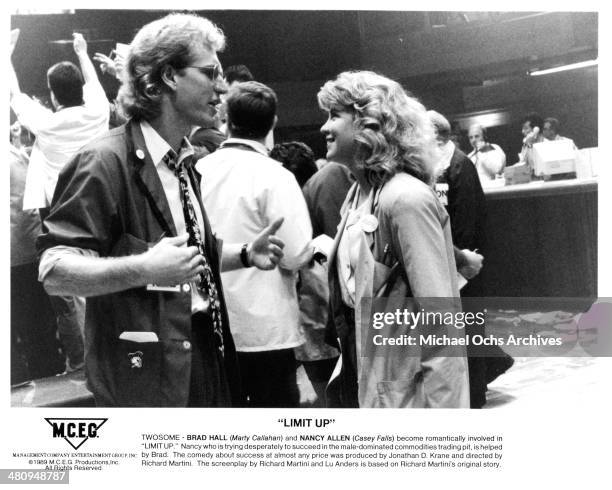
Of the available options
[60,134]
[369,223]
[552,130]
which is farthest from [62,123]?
[552,130]

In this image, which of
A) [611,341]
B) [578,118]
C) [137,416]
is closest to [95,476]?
[137,416]

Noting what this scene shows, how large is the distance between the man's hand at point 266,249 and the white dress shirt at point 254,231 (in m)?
0.32

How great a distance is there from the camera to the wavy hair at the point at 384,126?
5.93ft

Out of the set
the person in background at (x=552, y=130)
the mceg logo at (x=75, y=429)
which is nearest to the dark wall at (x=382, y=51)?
the person in background at (x=552, y=130)

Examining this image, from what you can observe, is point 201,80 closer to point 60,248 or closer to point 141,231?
Result: point 141,231

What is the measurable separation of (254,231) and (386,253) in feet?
1.85

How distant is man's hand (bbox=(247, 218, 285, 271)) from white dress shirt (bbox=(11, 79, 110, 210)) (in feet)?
3.36

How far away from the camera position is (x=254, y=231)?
7.12 ft

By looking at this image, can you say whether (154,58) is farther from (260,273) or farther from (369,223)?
(260,273)

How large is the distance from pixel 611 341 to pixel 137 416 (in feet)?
4.55

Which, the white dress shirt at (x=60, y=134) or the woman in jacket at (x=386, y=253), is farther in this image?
the white dress shirt at (x=60, y=134)

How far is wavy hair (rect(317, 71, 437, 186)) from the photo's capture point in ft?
5.93

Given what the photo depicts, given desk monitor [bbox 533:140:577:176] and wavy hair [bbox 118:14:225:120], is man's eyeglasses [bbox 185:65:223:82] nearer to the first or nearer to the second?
wavy hair [bbox 118:14:225:120]

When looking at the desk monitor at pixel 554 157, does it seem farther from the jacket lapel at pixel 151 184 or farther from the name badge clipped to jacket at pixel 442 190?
the jacket lapel at pixel 151 184
